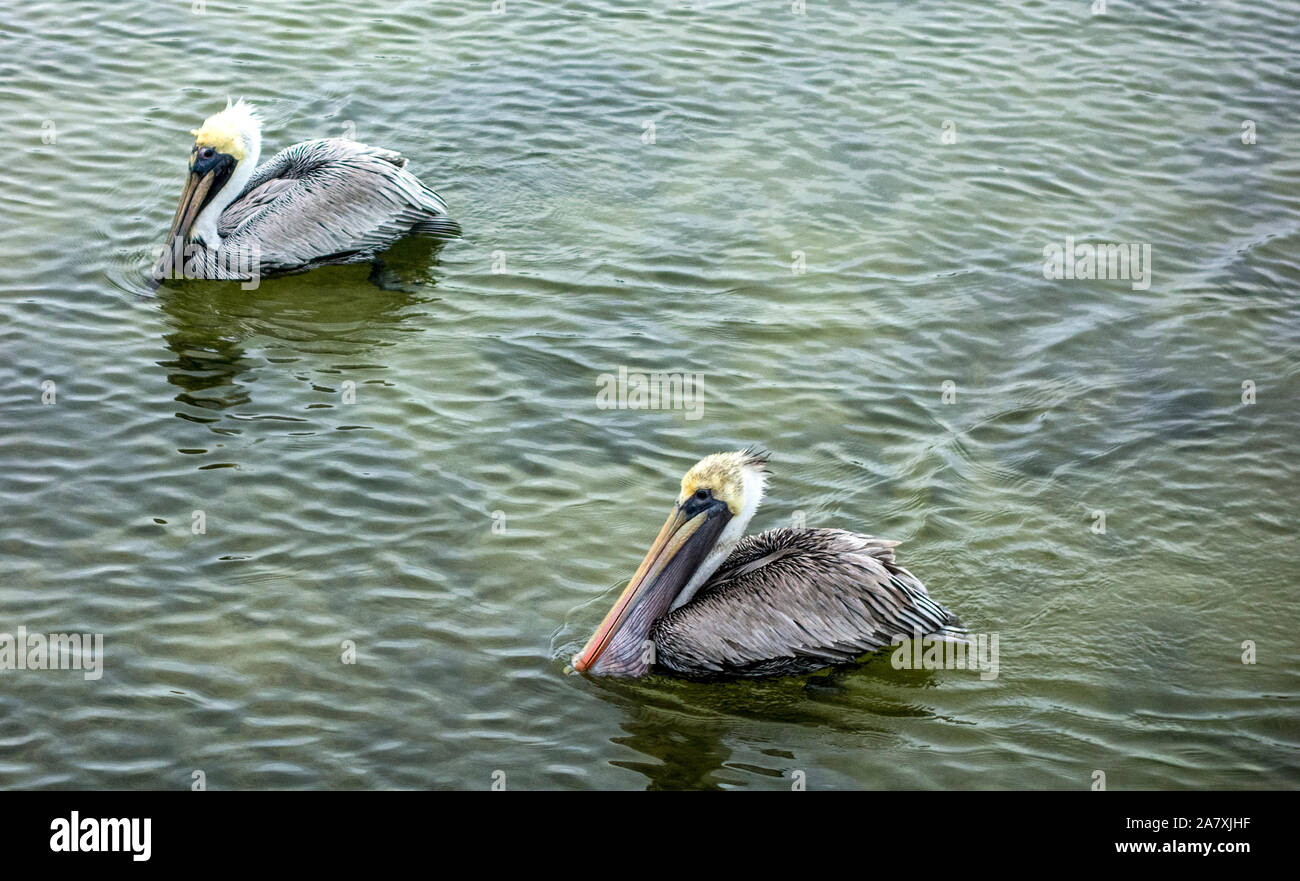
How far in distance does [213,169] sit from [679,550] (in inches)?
181

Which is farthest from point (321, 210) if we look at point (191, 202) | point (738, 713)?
point (738, 713)

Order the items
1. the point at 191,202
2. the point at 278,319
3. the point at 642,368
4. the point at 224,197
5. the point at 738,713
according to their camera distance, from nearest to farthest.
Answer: the point at 738,713 → the point at 642,368 → the point at 278,319 → the point at 191,202 → the point at 224,197

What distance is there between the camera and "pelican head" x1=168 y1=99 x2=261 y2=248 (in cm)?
880

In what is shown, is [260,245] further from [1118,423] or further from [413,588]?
[1118,423]

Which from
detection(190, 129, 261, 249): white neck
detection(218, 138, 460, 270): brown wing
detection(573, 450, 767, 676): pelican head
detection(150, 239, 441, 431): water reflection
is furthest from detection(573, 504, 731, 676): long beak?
detection(190, 129, 261, 249): white neck

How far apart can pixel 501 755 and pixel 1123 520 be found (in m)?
3.50

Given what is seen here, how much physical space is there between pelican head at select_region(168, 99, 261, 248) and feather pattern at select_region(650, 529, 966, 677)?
4.58 metres

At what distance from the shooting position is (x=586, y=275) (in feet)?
29.8

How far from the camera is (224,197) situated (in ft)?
29.5

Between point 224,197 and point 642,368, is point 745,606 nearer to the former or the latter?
point 642,368

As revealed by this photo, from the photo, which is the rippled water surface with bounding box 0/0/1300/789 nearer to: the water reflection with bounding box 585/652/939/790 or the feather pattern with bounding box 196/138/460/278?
the water reflection with bounding box 585/652/939/790

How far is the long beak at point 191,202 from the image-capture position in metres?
8.80
